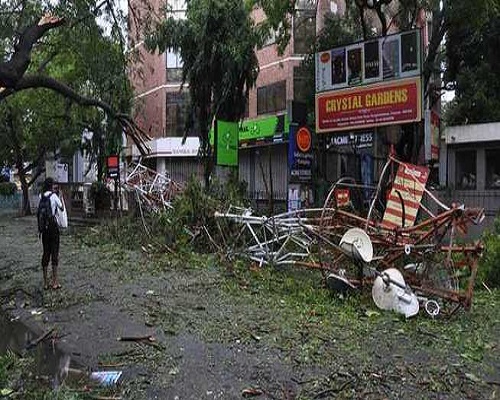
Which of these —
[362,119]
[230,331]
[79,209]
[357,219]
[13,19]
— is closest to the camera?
[230,331]

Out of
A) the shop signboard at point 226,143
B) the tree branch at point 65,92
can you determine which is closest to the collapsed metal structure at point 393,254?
the tree branch at point 65,92

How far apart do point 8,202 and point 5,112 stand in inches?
549

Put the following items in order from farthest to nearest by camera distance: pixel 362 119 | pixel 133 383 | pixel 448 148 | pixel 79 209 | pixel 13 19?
pixel 79 209
pixel 448 148
pixel 362 119
pixel 13 19
pixel 133 383

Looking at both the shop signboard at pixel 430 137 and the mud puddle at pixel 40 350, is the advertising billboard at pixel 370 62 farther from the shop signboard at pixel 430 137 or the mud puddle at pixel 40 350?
the mud puddle at pixel 40 350

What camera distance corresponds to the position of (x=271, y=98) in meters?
32.5

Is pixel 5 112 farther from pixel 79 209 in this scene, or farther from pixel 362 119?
pixel 362 119

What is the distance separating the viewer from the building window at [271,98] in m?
31.8

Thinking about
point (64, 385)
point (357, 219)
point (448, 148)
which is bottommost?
point (64, 385)

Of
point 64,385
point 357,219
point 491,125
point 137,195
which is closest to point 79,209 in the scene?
point 137,195

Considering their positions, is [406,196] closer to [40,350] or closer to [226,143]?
[40,350]

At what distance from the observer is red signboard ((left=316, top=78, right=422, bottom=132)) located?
625 inches

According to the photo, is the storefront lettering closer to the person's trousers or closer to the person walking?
the person walking

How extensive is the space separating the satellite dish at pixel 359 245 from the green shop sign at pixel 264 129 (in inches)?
785

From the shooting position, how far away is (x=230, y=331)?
752 cm
